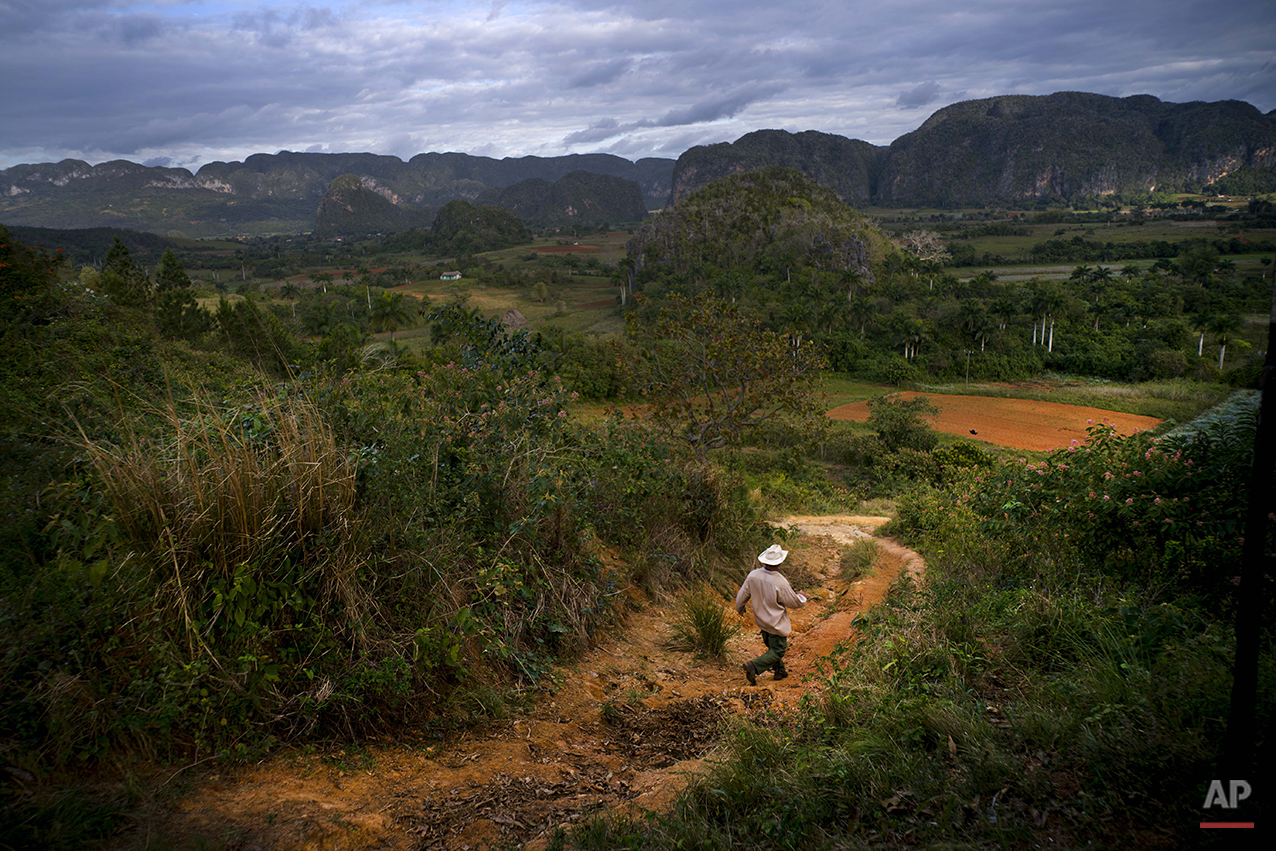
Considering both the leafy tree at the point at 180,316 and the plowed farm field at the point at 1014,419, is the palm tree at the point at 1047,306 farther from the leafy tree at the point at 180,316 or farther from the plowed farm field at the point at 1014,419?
the leafy tree at the point at 180,316

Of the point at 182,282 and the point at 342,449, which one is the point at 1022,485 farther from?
the point at 182,282

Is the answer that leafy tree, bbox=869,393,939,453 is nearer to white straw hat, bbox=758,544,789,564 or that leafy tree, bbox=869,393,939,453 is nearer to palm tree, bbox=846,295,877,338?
white straw hat, bbox=758,544,789,564

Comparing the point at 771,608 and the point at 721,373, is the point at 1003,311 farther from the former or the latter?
the point at 771,608

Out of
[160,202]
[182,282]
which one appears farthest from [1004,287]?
[160,202]

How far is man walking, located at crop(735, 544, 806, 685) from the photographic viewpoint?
480 centimetres

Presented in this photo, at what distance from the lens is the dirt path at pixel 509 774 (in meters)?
2.58

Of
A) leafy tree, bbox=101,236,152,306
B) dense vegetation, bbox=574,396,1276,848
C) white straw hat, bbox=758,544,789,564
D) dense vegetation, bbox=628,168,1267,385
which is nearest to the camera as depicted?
dense vegetation, bbox=574,396,1276,848

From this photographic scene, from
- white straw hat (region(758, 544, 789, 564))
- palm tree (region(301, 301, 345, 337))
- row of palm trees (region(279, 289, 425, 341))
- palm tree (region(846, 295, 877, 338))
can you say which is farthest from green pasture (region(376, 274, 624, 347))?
white straw hat (region(758, 544, 789, 564))

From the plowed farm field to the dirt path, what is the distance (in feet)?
106

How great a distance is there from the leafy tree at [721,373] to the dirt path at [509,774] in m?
5.26

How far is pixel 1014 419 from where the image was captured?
129ft

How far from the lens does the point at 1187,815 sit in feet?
7.00
